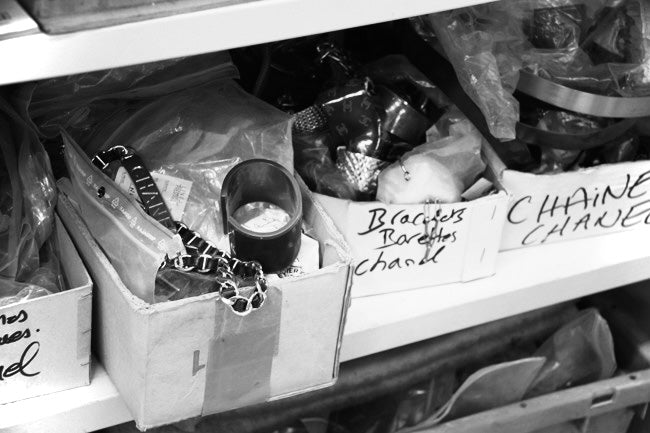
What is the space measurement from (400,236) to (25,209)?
0.38 meters

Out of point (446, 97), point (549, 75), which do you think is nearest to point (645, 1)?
point (549, 75)

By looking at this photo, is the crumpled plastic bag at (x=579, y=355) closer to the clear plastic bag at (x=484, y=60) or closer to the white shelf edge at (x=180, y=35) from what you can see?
the clear plastic bag at (x=484, y=60)

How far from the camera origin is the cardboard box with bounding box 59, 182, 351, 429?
0.79m

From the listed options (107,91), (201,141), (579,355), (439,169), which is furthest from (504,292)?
(107,91)

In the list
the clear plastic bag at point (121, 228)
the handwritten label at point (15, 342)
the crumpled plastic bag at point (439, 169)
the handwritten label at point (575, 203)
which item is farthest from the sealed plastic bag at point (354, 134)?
the handwritten label at point (15, 342)

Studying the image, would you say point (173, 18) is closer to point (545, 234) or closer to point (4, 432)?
point (4, 432)

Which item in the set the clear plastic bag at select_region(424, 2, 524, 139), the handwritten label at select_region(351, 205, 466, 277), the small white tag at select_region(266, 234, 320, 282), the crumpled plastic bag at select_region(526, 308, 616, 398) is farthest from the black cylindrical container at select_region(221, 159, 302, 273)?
the crumpled plastic bag at select_region(526, 308, 616, 398)

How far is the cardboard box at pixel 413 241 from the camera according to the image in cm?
98

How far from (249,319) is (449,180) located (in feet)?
0.99

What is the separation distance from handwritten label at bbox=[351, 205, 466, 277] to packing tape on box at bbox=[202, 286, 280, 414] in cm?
18

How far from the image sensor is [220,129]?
3.13ft

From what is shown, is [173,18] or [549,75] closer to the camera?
[173,18]

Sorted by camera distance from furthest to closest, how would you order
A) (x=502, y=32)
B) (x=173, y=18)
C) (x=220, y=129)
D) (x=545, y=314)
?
(x=545, y=314), (x=502, y=32), (x=220, y=129), (x=173, y=18)

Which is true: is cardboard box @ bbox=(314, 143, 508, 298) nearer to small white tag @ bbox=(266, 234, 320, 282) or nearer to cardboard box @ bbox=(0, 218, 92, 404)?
small white tag @ bbox=(266, 234, 320, 282)
